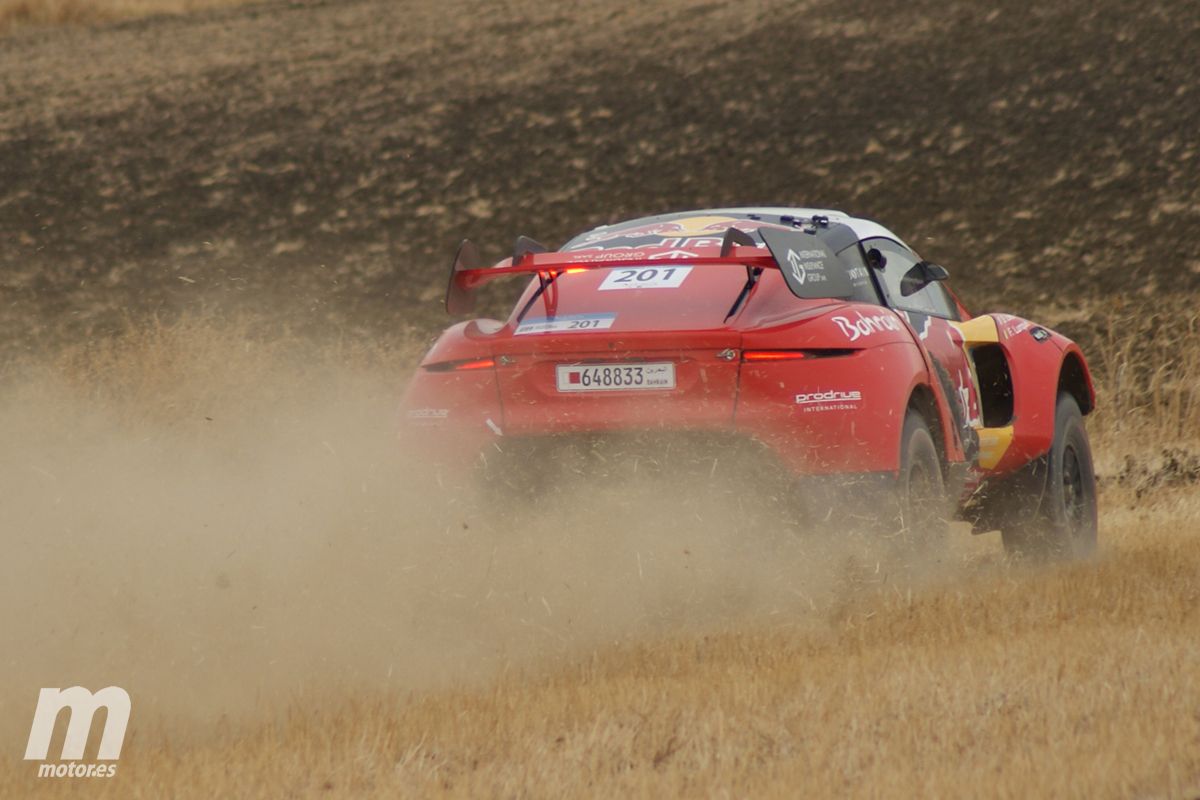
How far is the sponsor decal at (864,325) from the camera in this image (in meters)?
6.86

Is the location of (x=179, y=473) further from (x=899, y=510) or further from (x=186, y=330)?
(x=186, y=330)

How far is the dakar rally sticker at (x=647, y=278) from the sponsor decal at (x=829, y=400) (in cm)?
72

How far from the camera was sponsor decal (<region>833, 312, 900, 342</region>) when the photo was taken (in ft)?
22.5

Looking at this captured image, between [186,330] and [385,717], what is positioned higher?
[385,717]

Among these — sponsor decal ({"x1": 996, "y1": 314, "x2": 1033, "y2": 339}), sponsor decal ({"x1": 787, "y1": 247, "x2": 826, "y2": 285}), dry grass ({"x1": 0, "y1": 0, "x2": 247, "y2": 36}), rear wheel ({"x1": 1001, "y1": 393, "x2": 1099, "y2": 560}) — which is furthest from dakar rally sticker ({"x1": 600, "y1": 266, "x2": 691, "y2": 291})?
dry grass ({"x1": 0, "y1": 0, "x2": 247, "y2": 36})

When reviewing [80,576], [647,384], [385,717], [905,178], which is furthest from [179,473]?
[905,178]

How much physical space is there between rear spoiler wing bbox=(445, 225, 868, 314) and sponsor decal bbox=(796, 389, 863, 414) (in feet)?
1.27

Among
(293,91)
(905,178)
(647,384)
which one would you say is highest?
(647,384)

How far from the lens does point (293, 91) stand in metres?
30.6

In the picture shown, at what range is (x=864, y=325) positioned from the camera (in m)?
6.98

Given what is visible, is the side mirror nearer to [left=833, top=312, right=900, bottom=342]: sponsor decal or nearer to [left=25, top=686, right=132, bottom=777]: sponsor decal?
[left=833, top=312, right=900, bottom=342]: sponsor decal

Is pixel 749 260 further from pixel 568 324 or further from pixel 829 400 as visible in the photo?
pixel 568 324

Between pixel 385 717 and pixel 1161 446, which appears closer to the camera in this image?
pixel 385 717

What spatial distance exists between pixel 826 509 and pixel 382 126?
22.3 m
